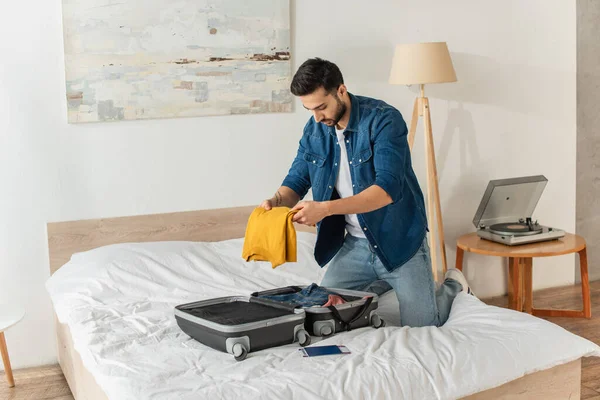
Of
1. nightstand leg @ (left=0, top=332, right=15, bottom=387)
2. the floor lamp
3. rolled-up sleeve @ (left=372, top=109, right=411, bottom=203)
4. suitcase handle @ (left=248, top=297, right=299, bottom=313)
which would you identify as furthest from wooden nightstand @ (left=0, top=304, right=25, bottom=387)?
the floor lamp

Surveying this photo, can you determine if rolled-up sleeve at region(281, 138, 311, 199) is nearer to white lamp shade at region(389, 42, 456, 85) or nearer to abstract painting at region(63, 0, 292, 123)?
abstract painting at region(63, 0, 292, 123)

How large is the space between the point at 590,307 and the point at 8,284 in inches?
115

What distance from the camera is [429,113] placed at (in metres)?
3.96

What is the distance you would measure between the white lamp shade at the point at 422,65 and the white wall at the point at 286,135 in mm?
230

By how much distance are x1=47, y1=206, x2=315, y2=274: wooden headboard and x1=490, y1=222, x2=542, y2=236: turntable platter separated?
100 cm

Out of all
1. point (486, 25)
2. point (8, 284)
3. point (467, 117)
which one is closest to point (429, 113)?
point (467, 117)

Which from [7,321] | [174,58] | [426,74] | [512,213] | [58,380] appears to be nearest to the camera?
[7,321]

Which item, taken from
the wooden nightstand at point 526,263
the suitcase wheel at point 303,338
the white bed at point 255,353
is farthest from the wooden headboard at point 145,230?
the suitcase wheel at point 303,338

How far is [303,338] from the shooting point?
7.70 ft

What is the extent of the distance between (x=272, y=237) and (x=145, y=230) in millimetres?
1233

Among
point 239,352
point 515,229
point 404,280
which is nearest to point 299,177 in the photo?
point 404,280

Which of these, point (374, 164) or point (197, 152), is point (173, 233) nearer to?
point (197, 152)

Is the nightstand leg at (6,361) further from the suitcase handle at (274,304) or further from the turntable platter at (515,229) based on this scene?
the turntable platter at (515,229)

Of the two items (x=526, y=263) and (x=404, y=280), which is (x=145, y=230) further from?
(x=526, y=263)
